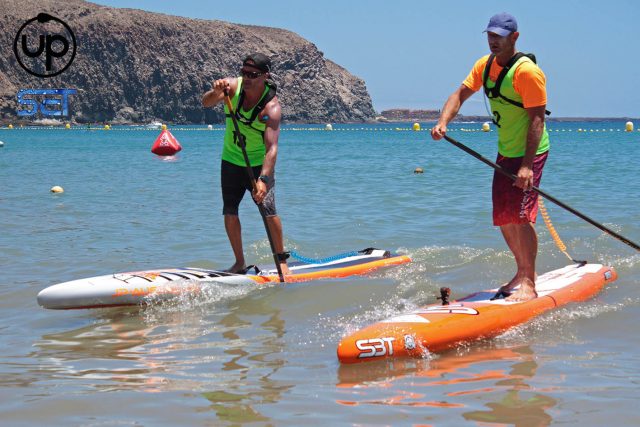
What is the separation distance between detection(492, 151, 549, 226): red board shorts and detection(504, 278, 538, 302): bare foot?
50 centimetres

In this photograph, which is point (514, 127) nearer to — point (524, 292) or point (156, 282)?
point (524, 292)

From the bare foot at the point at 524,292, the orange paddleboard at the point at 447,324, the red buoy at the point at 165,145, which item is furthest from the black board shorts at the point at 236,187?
the red buoy at the point at 165,145

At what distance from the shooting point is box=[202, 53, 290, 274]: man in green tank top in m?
7.90

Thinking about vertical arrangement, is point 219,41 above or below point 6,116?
above

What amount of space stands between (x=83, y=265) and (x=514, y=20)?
569cm

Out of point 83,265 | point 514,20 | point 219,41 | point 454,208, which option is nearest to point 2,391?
point 514,20

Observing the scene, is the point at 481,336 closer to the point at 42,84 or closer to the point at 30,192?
the point at 30,192

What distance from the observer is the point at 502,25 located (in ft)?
21.1

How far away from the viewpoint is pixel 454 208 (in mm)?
15062

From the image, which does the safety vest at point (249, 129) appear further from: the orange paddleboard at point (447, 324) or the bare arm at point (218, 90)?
the orange paddleboard at point (447, 324)

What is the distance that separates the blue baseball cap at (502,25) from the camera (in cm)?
641

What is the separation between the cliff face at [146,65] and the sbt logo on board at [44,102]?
156cm

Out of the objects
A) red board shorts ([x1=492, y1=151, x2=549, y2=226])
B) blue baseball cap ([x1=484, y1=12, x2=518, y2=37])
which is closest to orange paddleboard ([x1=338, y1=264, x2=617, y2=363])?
red board shorts ([x1=492, y1=151, x2=549, y2=226])

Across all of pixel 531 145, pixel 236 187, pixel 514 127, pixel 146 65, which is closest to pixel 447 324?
pixel 531 145
